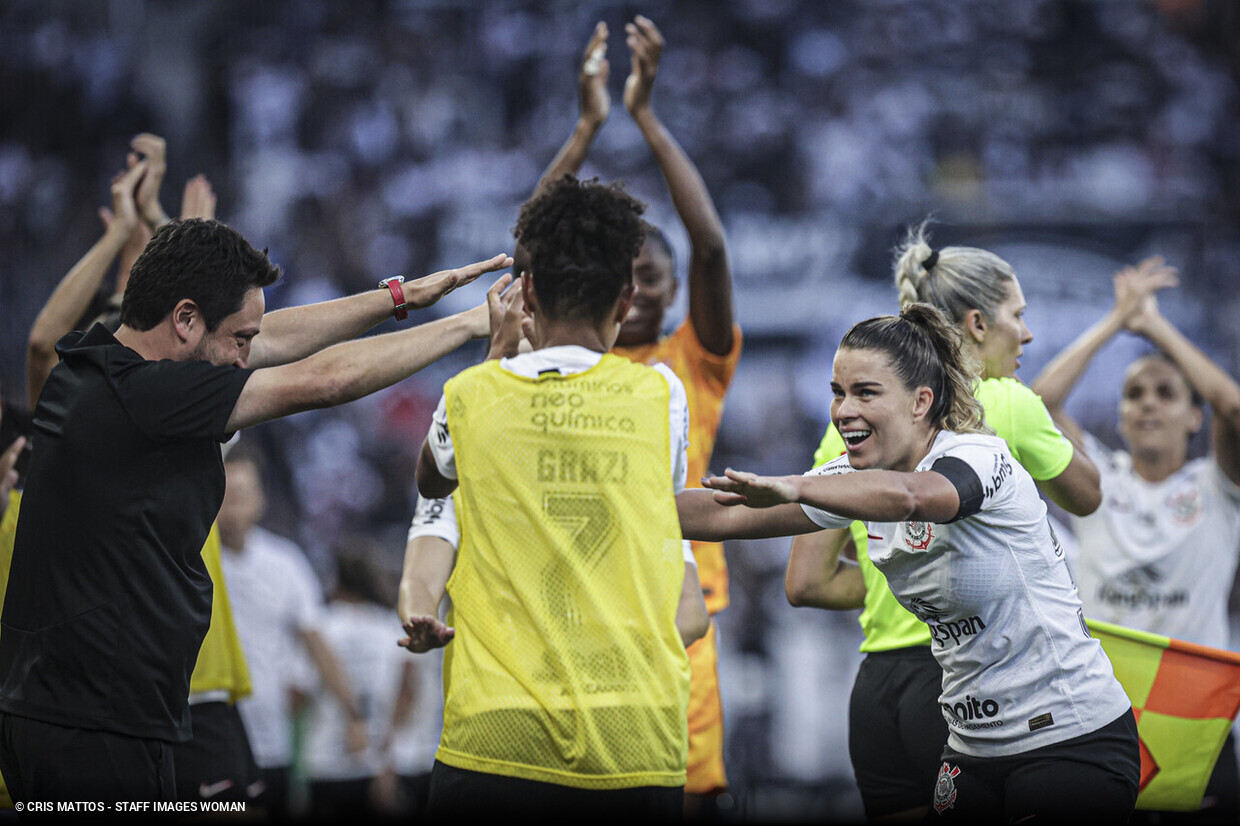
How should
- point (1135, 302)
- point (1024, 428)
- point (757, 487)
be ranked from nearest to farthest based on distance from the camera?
point (757, 487) → point (1024, 428) → point (1135, 302)

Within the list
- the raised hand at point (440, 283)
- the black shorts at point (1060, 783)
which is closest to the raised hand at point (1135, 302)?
the black shorts at point (1060, 783)

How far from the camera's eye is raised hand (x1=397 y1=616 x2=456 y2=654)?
3.09 m

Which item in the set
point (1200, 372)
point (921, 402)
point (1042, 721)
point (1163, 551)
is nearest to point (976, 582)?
point (1042, 721)

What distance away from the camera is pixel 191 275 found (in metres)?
3.38

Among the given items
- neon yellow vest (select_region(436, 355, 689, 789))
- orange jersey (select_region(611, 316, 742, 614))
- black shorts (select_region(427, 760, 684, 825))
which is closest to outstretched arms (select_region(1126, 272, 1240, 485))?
orange jersey (select_region(611, 316, 742, 614))

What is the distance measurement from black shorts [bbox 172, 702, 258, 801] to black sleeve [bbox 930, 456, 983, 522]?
3305mm

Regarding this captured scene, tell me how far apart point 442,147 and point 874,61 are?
14.2 feet

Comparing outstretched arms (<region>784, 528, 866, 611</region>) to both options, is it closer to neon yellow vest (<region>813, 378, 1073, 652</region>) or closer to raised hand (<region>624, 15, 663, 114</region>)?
neon yellow vest (<region>813, 378, 1073, 652</region>)

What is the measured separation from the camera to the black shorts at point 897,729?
4.08 meters

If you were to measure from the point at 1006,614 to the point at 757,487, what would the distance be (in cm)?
91

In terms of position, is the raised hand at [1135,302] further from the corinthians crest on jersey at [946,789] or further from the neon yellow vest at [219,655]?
the neon yellow vest at [219,655]

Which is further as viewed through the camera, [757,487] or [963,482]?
[963,482]

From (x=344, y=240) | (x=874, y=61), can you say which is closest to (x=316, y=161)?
(x=344, y=240)

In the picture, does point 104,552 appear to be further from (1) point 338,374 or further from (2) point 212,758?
(2) point 212,758
